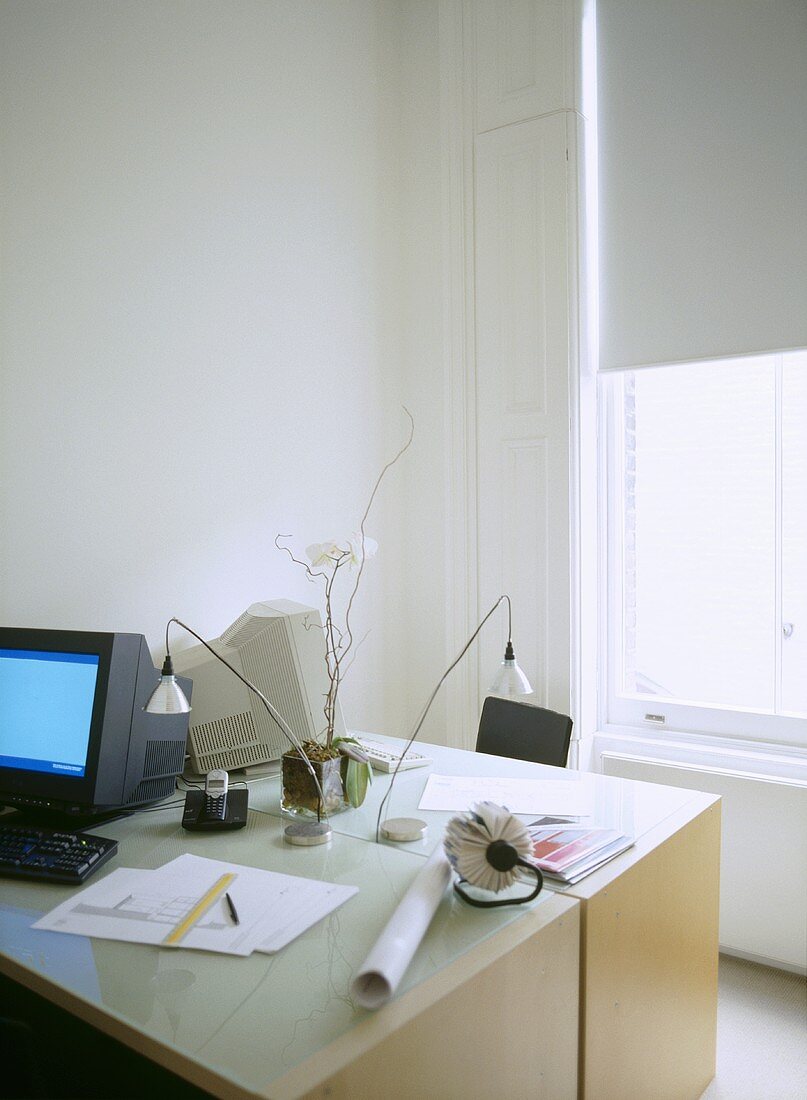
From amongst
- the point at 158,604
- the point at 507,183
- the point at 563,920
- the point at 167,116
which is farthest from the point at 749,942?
the point at 167,116

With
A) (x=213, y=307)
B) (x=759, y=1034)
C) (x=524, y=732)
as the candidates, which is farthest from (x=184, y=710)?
(x=759, y=1034)

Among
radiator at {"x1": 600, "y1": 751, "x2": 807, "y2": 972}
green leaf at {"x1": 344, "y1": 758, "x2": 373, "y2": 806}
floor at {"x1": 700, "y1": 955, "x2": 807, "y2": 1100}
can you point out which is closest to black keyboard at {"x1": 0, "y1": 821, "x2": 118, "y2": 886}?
green leaf at {"x1": 344, "y1": 758, "x2": 373, "y2": 806}

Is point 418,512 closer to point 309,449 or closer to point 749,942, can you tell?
point 309,449

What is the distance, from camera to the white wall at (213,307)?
2.27m

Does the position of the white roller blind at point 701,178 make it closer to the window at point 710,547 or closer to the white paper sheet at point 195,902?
the window at point 710,547

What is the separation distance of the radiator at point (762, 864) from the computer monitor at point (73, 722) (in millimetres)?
1810

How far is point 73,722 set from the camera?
1836mm

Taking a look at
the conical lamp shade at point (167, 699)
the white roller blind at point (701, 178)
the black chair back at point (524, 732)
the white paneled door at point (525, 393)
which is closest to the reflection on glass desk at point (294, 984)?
the conical lamp shade at point (167, 699)

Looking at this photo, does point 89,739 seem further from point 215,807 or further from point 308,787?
point 308,787

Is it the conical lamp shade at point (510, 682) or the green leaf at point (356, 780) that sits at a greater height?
the conical lamp shade at point (510, 682)

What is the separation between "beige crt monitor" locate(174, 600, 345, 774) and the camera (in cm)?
229

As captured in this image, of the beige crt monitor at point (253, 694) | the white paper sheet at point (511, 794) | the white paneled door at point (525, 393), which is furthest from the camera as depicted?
the white paneled door at point (525, 393)

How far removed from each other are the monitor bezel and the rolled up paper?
744 millimetres

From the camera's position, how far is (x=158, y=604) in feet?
8.44
